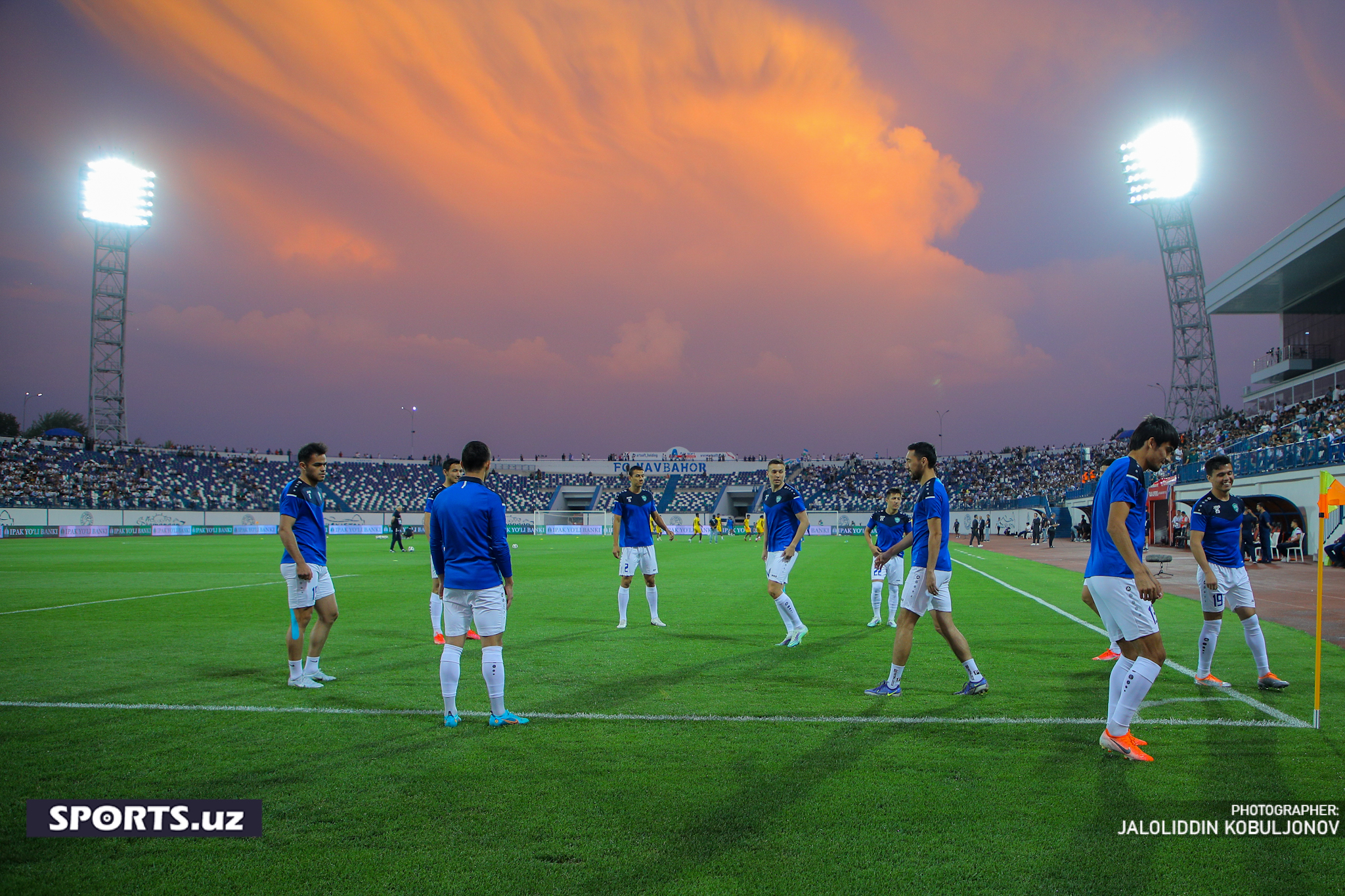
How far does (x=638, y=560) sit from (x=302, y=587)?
546cm

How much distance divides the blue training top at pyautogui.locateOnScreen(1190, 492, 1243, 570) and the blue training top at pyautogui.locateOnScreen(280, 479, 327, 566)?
873 centimetres

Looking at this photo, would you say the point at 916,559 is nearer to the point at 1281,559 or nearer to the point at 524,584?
the point at 524,584

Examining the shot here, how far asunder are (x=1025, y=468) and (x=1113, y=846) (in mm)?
79677

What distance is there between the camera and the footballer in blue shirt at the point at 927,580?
268 inches

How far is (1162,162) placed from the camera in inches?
2041

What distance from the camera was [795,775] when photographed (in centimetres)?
476

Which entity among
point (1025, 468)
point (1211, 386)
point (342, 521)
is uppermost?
point (1211, 386)

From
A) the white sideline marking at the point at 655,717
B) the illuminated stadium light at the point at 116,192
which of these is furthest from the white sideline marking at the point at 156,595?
the illuminated stadium light at the point at 116,192

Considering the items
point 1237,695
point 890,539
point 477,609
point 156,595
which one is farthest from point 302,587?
point 156,595

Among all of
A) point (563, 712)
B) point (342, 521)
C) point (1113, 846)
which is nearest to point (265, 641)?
point (563, 712)

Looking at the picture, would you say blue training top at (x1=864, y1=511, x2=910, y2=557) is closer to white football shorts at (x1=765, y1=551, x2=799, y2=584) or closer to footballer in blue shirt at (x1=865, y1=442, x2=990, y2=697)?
white football shorts at (x1=765, y1=551, x2=799, y2=584)

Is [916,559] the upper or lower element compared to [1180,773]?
upper

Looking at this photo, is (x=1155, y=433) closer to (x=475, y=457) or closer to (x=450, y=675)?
(x=475, y=457)

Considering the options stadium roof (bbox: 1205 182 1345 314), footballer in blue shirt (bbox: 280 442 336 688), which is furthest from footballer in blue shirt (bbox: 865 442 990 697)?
stadium roof (bbox: 1205 182 1345 314)
